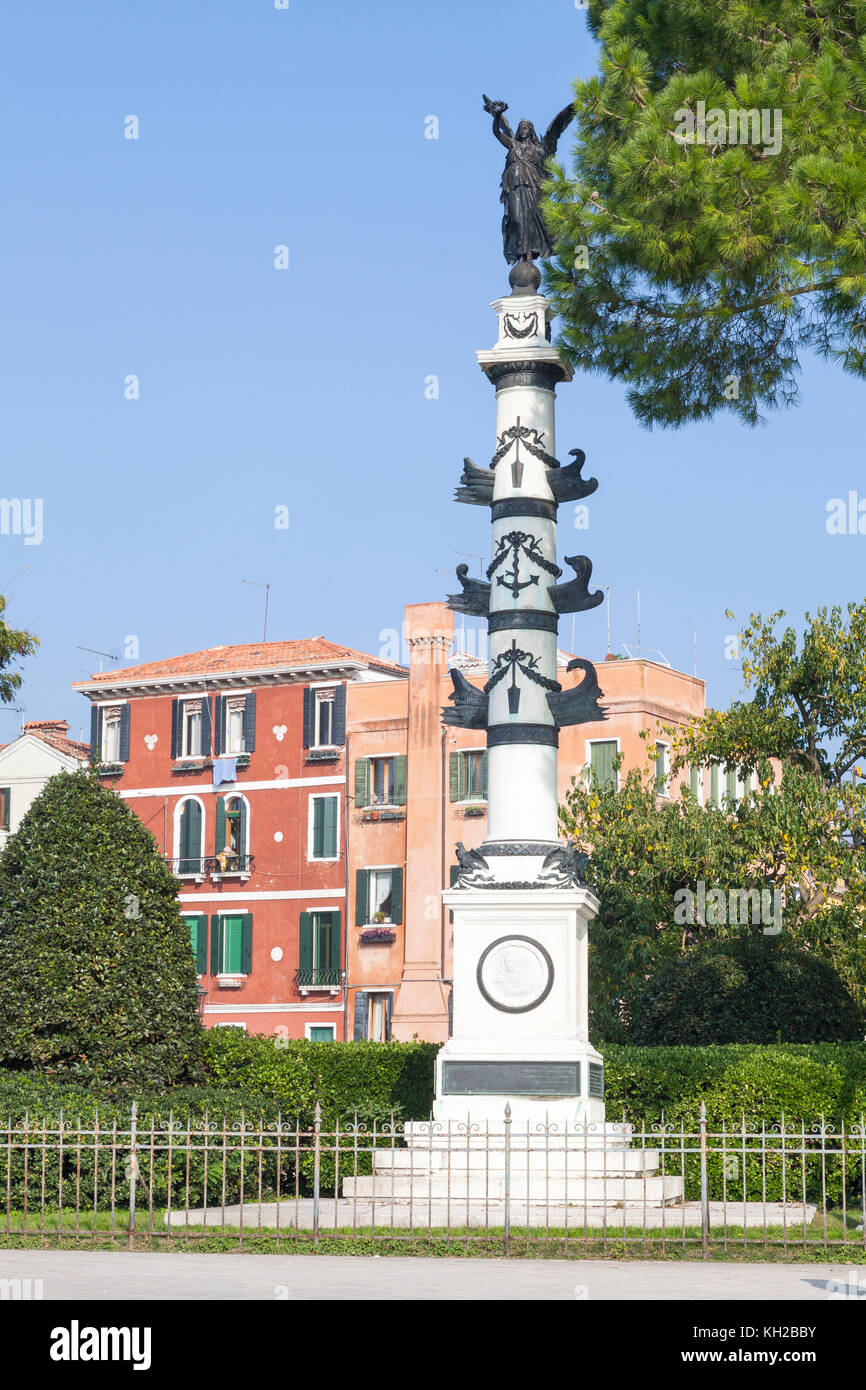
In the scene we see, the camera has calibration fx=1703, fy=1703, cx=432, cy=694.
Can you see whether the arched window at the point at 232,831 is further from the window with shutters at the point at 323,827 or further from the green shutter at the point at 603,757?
the green shutter at the point at 603,757

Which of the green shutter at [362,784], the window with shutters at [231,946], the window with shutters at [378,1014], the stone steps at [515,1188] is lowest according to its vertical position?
the stone steps at [515,1188]

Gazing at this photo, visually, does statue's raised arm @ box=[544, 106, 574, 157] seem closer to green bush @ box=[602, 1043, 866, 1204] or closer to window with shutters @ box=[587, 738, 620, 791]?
green bush @ box=[602, 1043, 866, 1204]

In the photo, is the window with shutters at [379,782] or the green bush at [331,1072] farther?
the window with shutters at [379,782]

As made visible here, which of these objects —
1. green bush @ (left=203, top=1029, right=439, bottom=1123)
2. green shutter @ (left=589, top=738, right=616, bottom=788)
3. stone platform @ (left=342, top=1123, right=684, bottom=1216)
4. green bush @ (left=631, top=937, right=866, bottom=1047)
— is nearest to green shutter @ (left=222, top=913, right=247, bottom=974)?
green shutter @ (left=589, top=738, right=616, bottom=788)

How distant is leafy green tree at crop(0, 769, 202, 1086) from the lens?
19891mm

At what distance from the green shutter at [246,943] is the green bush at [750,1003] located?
24.0 meters

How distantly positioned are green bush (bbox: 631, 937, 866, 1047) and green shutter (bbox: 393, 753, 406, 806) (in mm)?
21319

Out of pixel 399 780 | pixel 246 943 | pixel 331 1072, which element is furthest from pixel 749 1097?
pixel 246 943

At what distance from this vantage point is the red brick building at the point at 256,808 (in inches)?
1984

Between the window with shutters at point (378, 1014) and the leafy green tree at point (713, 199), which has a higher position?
the leafy green tree at point (713, 199)

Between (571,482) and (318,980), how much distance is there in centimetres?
3138

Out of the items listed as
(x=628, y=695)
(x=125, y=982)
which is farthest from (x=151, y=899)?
(x=628, y=695)

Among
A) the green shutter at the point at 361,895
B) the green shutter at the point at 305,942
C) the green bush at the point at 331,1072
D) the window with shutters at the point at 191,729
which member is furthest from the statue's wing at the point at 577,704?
the window with shutters at the point at 191,729
